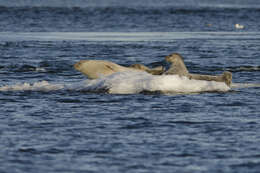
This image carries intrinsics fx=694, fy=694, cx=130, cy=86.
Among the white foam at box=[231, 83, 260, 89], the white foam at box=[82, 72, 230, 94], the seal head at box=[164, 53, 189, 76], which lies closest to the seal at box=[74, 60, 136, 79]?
the white foam at box=[82, 72, 230, 94]

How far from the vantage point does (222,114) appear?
1506cm

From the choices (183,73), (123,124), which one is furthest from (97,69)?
(123,124)

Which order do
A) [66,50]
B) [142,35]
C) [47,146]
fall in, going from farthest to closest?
[142,35] < [66,50] < [47,146]

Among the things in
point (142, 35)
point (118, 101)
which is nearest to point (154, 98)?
point (118, 101)

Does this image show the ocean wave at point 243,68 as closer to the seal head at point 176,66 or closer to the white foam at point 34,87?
the seal head at point 176,66

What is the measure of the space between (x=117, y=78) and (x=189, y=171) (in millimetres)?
8160

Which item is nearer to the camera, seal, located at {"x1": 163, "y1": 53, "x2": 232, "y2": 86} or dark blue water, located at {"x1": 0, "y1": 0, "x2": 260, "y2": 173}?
dark blue water, located at {"x1": 0, "y1": 0, "x2": 260, "y2": 173}

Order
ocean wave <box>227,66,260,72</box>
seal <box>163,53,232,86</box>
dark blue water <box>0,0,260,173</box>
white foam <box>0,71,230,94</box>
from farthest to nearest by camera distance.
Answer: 1. ocean wave <box>227,66,260,72</box>
2. seal <box>163,53,232,86</box>
3. white foam <box>0,71,230,94</box>
4. dark blue water <box>0,0,260,173</box>

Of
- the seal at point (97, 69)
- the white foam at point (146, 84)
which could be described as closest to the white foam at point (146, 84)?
the white foam at point (146, 84)

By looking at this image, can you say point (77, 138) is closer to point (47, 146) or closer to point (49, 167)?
point (47, 146)

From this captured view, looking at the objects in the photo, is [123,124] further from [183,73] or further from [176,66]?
[176,66]

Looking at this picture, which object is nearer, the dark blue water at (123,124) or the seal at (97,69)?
the dark blue water at (123,124)

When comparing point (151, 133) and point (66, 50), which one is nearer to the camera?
point (151, 133)

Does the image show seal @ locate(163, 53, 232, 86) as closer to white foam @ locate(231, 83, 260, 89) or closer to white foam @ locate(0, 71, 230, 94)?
white foam @ locate(0, 71, 230, 94)
